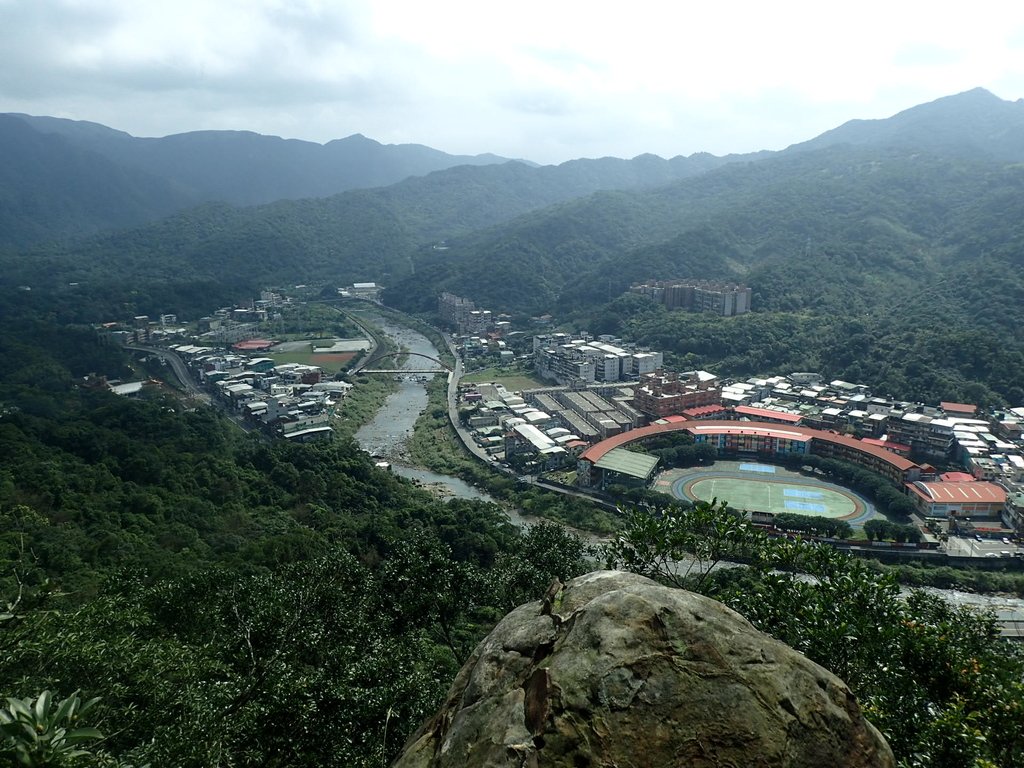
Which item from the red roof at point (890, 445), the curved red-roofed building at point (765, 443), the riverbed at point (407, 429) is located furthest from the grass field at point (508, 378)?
the red roof at point (890, 445)

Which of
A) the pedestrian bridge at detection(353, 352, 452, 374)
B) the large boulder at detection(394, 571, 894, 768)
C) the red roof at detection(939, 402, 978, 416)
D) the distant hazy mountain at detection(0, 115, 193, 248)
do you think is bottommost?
the pedestrian bridge at detection(353, 352, 452, 374)

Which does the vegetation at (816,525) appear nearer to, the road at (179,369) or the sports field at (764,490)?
the sports field at (764,490)

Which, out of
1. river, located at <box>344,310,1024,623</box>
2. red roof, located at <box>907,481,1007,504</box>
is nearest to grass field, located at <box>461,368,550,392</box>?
river, located at <box>344,310,1024,623</box>

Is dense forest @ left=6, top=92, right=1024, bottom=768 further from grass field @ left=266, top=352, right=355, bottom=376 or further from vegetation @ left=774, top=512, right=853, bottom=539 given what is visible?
grass field @ left=266, top=352, right=355, bottom=376

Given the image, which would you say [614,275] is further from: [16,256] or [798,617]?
[16,256]

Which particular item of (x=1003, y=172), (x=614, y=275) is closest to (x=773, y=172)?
(x=1003, y=172)

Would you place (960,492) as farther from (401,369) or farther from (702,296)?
(401,369)
